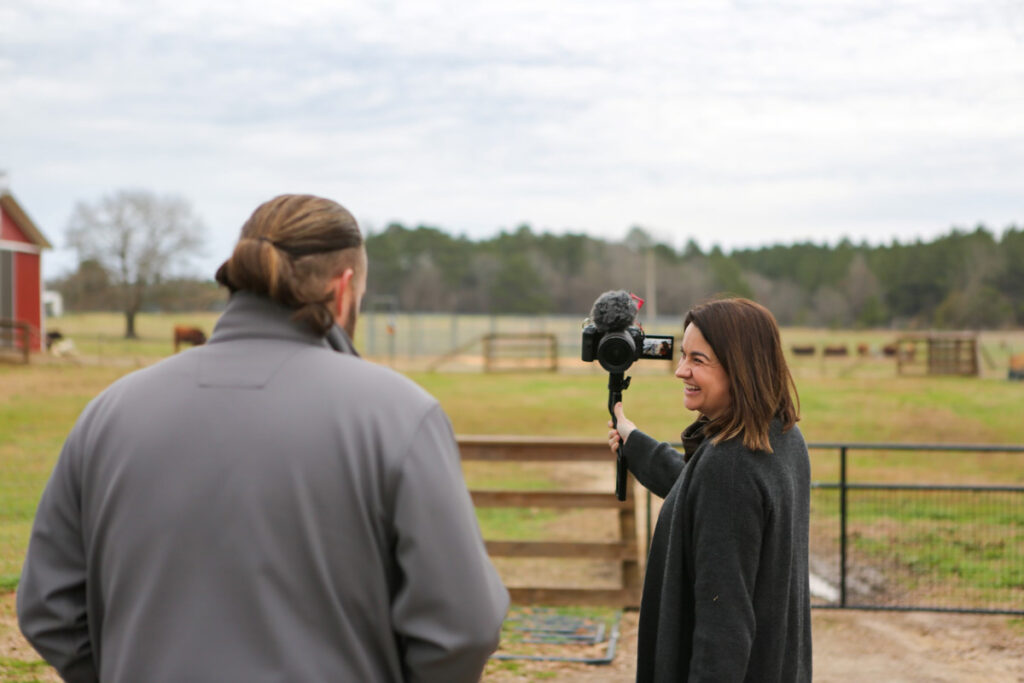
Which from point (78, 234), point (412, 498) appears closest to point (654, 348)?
point (412, 498)

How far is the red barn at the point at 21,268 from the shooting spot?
27547 millimetres

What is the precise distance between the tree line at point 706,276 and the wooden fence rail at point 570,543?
5108cm

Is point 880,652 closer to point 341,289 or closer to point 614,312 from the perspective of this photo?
point 614,312

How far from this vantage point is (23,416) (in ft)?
44.9

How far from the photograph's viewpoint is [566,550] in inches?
216

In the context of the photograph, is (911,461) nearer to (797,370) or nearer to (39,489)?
(39,489)

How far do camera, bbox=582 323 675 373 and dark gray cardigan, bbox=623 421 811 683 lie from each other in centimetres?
34

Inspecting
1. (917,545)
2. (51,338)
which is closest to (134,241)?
(51,338)

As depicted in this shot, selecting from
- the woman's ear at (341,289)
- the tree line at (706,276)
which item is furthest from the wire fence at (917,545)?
the tree line at (706,276)

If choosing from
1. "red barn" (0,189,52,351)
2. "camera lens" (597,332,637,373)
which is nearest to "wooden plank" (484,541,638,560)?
"camera lens" (597,332,637,373)

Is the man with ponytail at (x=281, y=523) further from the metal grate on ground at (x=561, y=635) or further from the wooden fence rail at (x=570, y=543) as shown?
the wooden fence rail at (x=570, y=543)

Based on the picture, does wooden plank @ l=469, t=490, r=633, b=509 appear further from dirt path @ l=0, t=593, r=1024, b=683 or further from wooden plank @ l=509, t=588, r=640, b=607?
dirt path @ l=0, t=593, r=1024, b=683

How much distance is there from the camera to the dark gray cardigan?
193 centimetres

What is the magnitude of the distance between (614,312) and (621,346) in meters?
0.09
